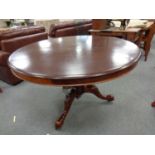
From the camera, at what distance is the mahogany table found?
0.90 meters

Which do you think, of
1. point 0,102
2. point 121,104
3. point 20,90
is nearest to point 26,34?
point 20,90

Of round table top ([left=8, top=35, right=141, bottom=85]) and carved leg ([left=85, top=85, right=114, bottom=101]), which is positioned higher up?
round table top ([left=8, top=35, right=141, bottom=85])

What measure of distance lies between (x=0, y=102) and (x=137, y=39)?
7.74 ft

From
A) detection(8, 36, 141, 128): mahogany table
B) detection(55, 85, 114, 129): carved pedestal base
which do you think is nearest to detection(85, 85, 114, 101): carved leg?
detection(55, 85, 114, 129): carved pedestal base

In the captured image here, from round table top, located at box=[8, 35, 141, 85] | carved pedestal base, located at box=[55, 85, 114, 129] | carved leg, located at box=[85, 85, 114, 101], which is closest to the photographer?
round table top, located at box=[8, 35, 141, 85]

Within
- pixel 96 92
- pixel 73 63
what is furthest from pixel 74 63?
pixel 96 92

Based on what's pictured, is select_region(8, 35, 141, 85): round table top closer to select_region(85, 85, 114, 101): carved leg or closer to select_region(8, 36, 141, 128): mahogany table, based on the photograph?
select_region(8, 36, 141, 128): mahogany table

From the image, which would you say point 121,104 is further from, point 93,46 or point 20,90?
point 20,90

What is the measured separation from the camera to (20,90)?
89.3 inches

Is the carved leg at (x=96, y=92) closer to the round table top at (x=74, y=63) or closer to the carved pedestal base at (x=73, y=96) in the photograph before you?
the carved pedestal base at (x=73, y=96)

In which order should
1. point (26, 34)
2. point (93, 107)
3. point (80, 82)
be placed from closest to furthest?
point (80, 82) → point (93, 107) → point (26, 34)

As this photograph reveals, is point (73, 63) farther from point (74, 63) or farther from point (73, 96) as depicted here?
point (73, 96)

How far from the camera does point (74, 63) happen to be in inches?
41.3
